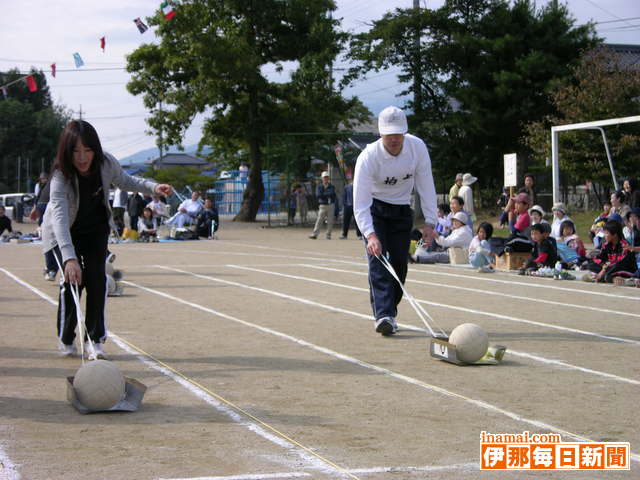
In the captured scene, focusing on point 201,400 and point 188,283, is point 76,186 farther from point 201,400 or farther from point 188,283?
point 188,283

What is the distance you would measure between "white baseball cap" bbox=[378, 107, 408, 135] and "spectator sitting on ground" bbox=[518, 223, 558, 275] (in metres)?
7.93

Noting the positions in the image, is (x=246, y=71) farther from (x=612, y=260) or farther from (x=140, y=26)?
(x=612, y=260)

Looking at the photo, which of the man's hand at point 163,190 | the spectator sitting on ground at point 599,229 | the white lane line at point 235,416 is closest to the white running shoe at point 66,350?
the white lane line at point 235,416

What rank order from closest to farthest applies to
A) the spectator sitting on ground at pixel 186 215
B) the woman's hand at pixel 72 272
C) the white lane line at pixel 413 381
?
1. the white lane line at pixel 413 381
2. the woman's hand at pixel 72 272
3. the spectator sitting on ground at pixel 186 215

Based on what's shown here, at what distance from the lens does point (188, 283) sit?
14.0 metres

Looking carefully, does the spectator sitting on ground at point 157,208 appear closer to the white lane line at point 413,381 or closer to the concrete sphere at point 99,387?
the white lane line at point 413,381

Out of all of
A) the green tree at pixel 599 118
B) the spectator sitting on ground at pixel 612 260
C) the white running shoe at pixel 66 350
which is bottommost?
the white running shoe at pixel 66 350

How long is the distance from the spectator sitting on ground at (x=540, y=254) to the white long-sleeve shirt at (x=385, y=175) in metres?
7.25

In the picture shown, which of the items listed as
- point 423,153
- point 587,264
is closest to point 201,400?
point 423,153

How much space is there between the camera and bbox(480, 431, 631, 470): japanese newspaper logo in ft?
14.7

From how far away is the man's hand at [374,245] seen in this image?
8258 millimetres

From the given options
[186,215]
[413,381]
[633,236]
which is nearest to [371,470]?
[413,381]

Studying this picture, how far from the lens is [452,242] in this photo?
1769 cm

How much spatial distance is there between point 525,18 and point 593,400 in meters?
34.0
